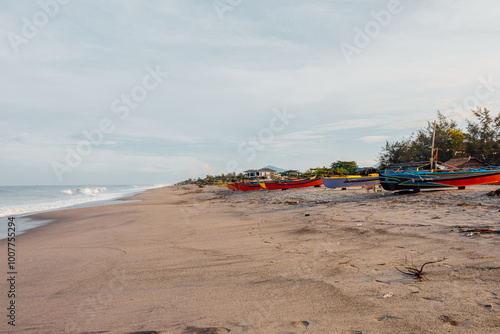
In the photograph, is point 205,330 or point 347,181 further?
point 347,181

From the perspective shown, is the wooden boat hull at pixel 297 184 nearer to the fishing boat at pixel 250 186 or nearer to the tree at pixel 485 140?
the fishing boat at pixel 250 186

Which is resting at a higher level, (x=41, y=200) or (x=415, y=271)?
(x=41, y=200)

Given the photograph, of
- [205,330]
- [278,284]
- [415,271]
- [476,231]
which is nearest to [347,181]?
[476,231]

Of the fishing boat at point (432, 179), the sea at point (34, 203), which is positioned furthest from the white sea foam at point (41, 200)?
the fishing boat at point (432, 179)

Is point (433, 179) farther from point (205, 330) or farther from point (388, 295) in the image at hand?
point (205, 330)

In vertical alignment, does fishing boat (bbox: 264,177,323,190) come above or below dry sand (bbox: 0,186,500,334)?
above

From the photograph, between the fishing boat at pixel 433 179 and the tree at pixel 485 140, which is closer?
the fishing boat at pixel 433 179

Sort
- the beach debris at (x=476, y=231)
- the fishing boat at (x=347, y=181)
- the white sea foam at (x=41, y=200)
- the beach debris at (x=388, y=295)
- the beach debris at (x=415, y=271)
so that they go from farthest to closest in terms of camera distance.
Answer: the fishing boat at (x=347, y=181) < the white sea foam at (x=41, y=200) < the beach debris at (x=476, y=231) < the beach debris at (x=415, y=271) < the beach debris at (x=388, y=295)

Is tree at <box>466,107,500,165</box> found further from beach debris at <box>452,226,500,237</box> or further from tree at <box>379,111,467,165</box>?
beach debris at <box>452,226,500,237</box>

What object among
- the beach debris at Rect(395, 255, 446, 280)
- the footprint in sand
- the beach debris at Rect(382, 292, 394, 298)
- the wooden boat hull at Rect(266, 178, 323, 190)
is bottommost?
the footprint in sand

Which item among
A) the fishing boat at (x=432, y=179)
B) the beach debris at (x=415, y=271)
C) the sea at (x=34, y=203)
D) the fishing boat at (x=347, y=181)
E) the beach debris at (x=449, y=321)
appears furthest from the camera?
the fishing boat at (x=347, y=181)

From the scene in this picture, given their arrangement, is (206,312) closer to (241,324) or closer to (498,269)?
(241,324)

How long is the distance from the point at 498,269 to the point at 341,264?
207 centimetres

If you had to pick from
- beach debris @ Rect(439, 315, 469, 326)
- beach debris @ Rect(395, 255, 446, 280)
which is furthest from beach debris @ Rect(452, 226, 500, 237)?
beach debris @ Rect(439, 315, 469, 326)
